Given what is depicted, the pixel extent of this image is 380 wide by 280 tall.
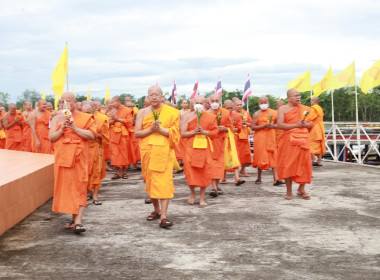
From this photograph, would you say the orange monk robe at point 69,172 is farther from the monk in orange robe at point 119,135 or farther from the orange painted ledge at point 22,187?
the monk in orange robe at point 119,135

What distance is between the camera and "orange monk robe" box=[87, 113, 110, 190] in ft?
25.0

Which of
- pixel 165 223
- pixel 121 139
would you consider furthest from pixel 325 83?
pixel 165 223

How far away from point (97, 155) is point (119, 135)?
3.61m

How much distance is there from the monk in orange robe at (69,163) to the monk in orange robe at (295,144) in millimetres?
3620

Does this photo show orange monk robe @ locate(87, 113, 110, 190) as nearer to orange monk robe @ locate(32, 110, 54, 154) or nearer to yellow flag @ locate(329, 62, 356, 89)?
orange monk robe @ locate(32, 110, 54, 154)

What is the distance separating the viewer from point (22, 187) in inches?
261

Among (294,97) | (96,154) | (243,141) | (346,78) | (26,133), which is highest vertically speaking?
(346,78)

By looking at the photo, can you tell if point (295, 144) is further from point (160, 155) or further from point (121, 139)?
point (121, 139)

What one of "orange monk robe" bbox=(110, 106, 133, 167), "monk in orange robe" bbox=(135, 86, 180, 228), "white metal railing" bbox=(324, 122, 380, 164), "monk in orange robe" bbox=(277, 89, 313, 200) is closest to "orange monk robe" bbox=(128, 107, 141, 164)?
"orange monk robe" bbox=(110, 106, 133, 167)

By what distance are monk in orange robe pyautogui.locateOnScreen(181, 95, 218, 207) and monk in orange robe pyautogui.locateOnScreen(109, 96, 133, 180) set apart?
3620 millimetres

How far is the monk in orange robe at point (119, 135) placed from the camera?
A: 11.0 m

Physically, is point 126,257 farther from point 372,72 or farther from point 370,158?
point 370,158

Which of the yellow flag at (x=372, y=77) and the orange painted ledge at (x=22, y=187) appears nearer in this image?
the orange painted ledge at (x=22, y=187)

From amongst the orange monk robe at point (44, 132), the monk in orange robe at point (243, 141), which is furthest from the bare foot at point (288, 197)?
the orange monk robe at point (44, 132)
